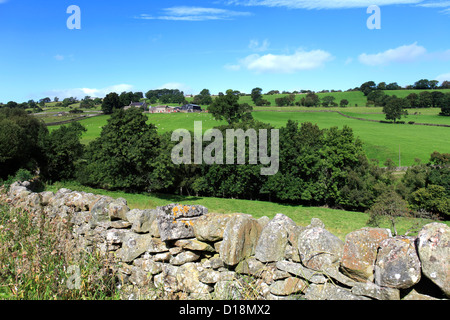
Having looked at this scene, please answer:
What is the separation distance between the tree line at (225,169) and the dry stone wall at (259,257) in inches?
1263

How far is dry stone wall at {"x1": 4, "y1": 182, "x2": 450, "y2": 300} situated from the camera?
3232 mm

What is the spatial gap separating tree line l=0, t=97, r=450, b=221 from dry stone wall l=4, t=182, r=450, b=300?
32.1 meters

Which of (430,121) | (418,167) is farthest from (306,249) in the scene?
(430,121)

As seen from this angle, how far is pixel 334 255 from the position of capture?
12.4 feet

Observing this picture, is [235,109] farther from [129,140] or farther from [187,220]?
[187,220]

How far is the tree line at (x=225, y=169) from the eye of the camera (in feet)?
123

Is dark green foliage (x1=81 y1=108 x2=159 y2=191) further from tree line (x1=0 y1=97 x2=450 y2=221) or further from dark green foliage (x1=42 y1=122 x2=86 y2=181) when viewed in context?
dark green foliage (x1=42 y1=122 x2=86 y2=181)

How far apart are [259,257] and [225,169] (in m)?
41.8

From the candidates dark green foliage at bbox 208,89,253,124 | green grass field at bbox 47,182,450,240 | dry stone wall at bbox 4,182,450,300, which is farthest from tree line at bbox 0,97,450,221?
dry stone wall at bbox 4,182,450,300

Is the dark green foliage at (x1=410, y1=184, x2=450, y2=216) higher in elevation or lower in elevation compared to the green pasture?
lower

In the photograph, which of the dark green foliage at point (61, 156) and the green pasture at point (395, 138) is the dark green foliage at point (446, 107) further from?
the dark green foliage at point (61, 156)

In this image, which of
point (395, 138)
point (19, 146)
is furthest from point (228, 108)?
point (19, 146)

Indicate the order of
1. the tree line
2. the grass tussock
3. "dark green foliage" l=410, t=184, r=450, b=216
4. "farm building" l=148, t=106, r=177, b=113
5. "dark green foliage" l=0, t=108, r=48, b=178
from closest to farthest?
1. the grass tussock
2. "dark green foliage" l=0, t=108, r=48, b=178
3. the tree line
4. "dark green foliage" l=410, t=184, r=450, b=216
5. "farm building" l=148, t=106, r=177, b=113
